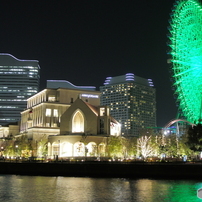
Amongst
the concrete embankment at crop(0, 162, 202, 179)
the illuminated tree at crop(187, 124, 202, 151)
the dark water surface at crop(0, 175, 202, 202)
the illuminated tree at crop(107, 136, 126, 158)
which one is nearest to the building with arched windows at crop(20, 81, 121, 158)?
the illuminated tree at crop(107, 136, 126, 158)

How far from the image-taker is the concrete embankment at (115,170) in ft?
189

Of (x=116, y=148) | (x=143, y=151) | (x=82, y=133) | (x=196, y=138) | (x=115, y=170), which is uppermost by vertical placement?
(x=82, y=133)

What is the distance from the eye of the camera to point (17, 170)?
221ft

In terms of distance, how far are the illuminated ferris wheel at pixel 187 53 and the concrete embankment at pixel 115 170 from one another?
1670 cm

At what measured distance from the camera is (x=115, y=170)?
60062 mm

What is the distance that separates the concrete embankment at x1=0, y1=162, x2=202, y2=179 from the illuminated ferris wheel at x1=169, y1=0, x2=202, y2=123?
1670 centimetres

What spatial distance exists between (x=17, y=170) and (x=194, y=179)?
1379 inches

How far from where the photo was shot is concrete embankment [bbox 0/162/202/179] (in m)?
57.5

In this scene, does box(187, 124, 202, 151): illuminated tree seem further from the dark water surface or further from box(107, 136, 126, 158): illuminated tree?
box(107, 136, 126, 158): illuminated tree

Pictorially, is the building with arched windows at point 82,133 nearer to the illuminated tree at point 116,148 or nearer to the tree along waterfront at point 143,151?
the tree along waterfront at point 143,151

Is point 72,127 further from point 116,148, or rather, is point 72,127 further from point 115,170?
point 115,170

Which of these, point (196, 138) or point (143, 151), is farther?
point (143, 151)

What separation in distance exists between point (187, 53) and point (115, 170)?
97.6ft

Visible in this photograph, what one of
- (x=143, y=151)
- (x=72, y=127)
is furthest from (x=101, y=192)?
(x=72, y=127)
